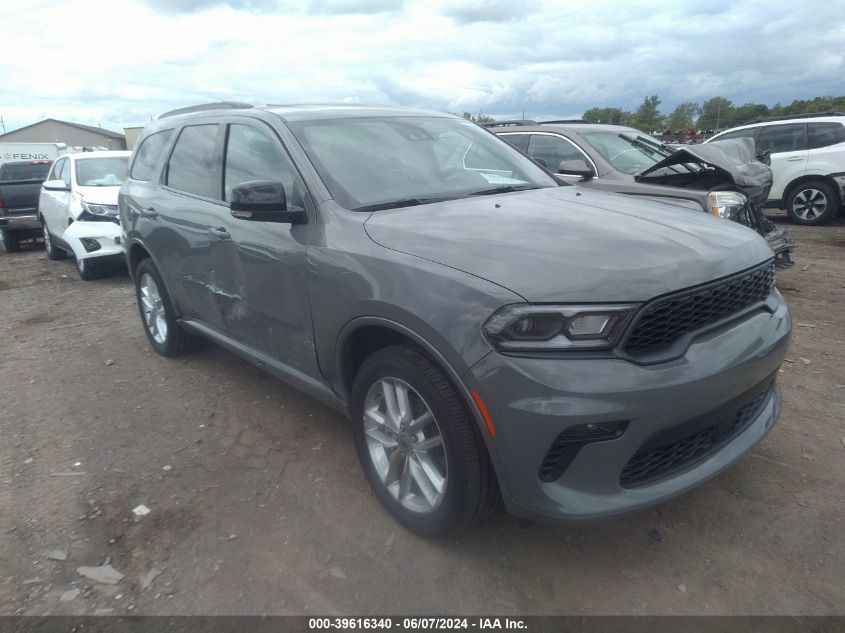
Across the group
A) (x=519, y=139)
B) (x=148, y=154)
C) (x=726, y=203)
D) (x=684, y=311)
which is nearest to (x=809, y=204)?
(x=519, y=139)

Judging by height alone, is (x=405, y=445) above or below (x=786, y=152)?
below

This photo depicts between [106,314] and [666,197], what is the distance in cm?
588

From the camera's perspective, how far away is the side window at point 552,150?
6.83 meters

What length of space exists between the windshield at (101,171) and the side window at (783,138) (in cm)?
1042

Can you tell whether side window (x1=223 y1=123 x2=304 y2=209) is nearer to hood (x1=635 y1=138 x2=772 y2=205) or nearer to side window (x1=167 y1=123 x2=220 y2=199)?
side window (x1=167 y1=123 x2=220 y2=199)

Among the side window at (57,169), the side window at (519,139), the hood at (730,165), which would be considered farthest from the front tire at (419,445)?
the side window at (57,169)

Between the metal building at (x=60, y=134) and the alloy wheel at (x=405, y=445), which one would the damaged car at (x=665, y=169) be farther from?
the metal building at (x=60, y=134)

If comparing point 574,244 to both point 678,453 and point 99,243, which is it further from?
point 99,243

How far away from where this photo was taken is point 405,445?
8.53ft

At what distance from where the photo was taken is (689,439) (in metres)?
2.29

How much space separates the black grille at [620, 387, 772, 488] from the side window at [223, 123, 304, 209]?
1898 millimetres

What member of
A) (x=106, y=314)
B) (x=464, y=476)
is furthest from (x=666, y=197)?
(x=106, y=314)

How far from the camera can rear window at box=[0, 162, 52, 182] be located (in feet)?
41.3

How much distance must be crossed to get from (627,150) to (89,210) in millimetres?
7001
